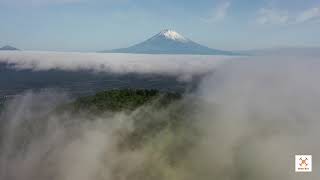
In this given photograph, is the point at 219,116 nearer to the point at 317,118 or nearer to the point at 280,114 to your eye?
the point at 280,114

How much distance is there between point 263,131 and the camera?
66.5m

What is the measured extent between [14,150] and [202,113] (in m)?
40.4

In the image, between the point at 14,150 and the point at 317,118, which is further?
the point at 14,150

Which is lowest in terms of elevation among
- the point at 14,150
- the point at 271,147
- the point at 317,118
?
the point at 14,150

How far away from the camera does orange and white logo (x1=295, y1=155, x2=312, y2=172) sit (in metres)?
49.3

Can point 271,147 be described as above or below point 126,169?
above

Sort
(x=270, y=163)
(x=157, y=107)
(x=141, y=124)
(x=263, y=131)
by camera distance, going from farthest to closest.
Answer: (x=157, y=107)
(x=141, y=124)
(x=263, y=131)
(x=270, y=163)

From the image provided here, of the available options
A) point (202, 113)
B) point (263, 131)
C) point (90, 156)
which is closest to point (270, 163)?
point (263, 131)

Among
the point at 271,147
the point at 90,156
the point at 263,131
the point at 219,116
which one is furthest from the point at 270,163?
the point at 90,156

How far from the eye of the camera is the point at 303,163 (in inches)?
2026

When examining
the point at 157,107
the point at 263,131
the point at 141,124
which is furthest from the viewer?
the point at 157,107

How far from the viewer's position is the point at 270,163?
194 ft

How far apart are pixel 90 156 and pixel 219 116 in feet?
77.7

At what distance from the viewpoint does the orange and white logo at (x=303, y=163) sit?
49344mm
